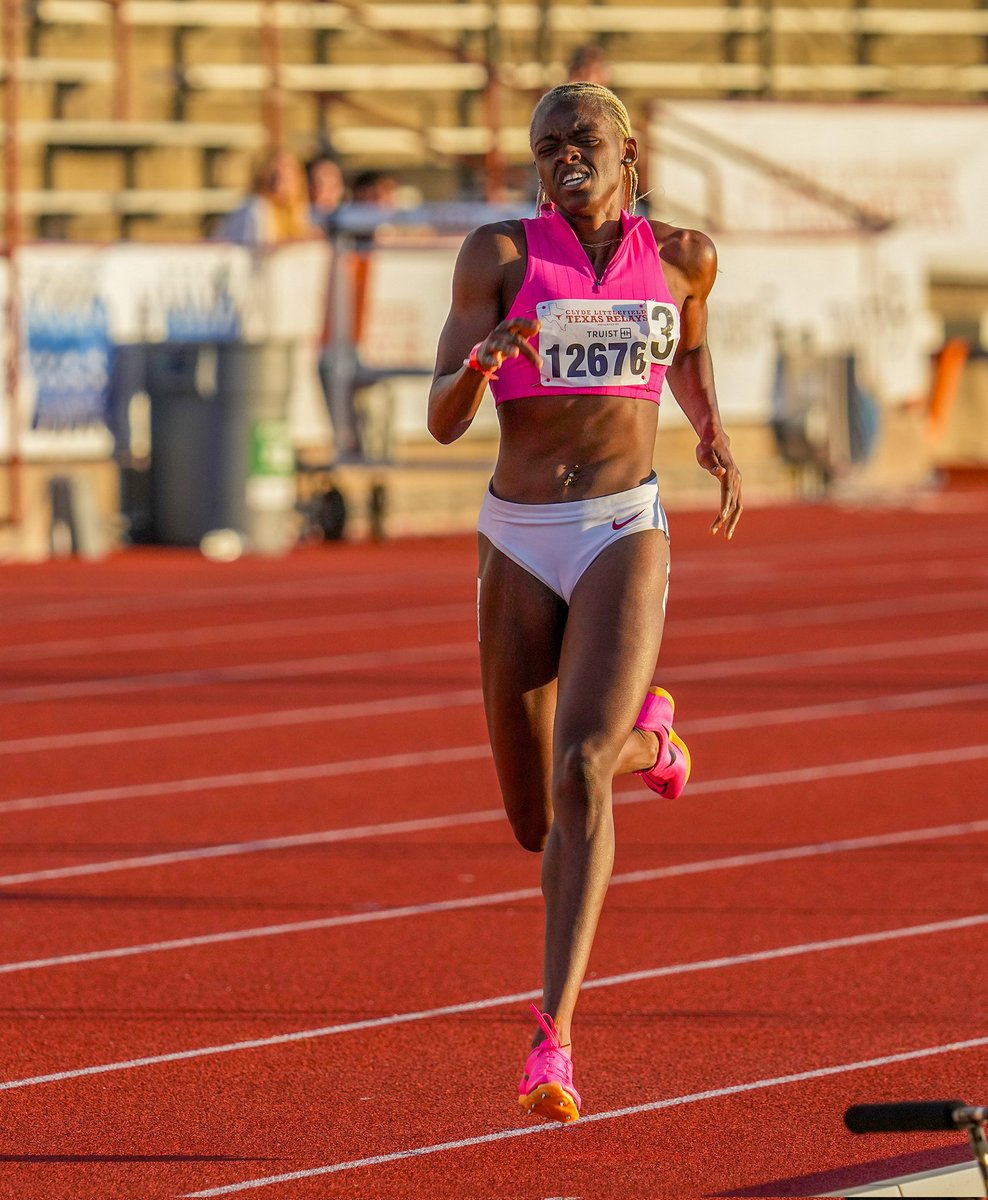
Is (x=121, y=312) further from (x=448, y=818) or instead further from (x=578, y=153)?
(x=578, y=153)

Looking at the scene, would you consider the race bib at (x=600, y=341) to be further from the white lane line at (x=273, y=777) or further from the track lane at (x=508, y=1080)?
the white lane line at (x=273, y=777)

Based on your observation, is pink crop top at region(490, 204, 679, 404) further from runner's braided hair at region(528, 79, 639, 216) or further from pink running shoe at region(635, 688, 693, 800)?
pink running shoe at region(635, 688, 693, 800)

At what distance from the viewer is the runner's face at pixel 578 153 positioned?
4594mm

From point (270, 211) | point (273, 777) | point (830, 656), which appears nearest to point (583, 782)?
point (273, 777)

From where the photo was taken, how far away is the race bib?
4566 millimetres

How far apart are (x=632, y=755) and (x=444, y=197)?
1808cm

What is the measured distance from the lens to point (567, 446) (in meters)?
4.65

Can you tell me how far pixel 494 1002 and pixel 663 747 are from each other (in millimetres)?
1014

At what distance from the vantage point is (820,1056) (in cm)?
512

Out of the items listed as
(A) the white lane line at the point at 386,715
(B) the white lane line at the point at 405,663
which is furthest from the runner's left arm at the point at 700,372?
(B) the white lane line at the point at 405,663

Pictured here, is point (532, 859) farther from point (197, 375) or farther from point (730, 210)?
point (730, 210)

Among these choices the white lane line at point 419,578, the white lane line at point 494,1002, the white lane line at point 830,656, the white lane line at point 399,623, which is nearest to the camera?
the white lane line at point 494,1002

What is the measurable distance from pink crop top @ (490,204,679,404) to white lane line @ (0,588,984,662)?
7.66m

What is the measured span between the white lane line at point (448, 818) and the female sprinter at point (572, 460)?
273 cm
